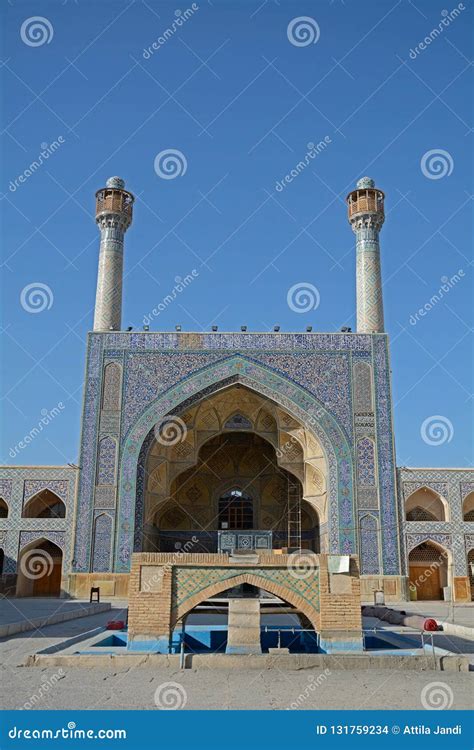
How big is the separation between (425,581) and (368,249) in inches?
316

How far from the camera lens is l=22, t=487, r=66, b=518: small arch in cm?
1787

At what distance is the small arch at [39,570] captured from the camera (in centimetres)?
1684

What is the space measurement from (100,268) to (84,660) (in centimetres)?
1286

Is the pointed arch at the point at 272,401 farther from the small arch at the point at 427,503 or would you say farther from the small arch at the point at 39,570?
the small arch at the point at 427,503

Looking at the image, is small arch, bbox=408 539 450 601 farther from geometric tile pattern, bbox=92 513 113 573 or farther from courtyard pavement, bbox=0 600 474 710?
courtyard pavement, bbox=0 600 474 710

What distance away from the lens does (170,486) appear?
1703cm

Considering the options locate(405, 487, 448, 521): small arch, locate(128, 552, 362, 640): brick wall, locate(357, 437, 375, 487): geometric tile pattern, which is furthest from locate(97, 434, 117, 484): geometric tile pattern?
locate(128, 552, 362, 640): brick wall

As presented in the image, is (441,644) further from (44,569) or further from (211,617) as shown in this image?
(44,569)

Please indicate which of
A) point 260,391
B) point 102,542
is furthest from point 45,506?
point 260,391

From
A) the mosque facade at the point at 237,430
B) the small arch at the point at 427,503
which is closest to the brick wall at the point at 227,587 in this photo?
the mosque facade at the point at 237,430

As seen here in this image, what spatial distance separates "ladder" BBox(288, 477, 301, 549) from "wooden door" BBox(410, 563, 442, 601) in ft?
9.45

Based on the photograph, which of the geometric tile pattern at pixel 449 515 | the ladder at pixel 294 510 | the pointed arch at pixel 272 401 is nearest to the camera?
the pointed arch at pixel 272 401

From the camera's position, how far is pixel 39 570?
17875mm

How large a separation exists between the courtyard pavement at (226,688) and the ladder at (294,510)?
12875mm
